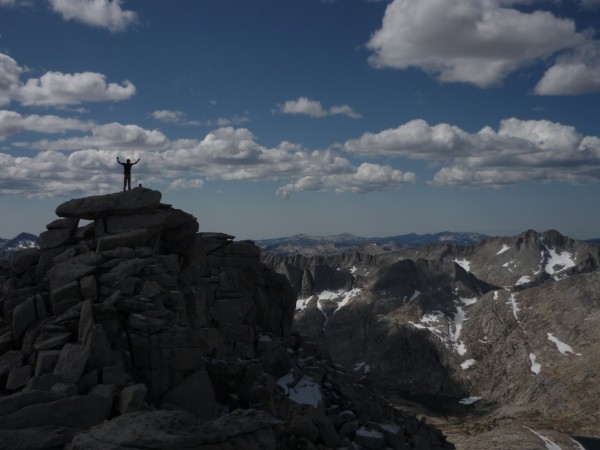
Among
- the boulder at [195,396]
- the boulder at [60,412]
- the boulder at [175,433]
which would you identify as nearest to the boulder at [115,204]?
the boulder at [195,396]

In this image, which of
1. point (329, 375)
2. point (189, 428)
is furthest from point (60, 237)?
point (329, 375)

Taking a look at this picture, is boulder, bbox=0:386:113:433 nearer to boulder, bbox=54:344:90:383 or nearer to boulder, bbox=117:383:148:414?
boulder, bbox=117:383:148:414

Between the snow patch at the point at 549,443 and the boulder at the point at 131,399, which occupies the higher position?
the boulder at the point at 131,399

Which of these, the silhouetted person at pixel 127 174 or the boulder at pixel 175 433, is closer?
the boulder at pixel 175 433

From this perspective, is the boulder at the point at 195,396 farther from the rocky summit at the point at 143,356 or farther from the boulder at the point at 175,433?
the boulder at the point at 175,433

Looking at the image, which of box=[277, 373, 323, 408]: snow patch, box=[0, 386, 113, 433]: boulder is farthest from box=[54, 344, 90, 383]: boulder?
box=[277, 373, 323, 408]: snow patch

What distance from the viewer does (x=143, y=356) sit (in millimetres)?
34250

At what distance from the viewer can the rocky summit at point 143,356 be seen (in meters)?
24.4

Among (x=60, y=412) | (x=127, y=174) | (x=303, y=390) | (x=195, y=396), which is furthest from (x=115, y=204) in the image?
(x=303, y=390)

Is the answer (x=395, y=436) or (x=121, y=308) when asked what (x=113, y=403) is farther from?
(x=395, y=436)

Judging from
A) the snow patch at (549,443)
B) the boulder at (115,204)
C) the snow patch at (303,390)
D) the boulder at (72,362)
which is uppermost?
the boulder at (115,204)

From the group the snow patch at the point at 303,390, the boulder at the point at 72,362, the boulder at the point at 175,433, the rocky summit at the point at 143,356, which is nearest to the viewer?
the boulder at the point at 175,433

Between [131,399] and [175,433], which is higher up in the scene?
[175,433]

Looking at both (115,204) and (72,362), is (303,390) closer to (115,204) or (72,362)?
(115,204)
